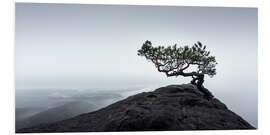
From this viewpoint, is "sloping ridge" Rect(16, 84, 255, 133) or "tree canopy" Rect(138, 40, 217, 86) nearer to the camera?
"sloping ridge" Rect(16, 84, 255, 133)

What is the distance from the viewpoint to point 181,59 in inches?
314

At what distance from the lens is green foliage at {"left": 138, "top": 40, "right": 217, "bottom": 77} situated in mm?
7934

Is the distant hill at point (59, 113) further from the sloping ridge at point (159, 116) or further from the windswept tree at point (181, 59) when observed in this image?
the windswept tree at point (181, 59)

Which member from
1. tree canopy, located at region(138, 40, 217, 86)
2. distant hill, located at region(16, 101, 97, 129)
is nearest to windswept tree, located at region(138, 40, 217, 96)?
tree canopy, located at region(138, 40, 217, 86)

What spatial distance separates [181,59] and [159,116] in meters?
1.29

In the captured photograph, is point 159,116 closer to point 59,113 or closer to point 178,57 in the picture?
point 178,57

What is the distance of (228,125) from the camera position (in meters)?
7.66

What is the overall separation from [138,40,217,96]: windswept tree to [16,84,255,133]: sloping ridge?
47 cm

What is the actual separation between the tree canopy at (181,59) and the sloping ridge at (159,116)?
466 mm

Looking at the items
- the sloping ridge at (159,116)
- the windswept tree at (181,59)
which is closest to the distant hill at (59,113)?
the sloping ridge at (159,116)

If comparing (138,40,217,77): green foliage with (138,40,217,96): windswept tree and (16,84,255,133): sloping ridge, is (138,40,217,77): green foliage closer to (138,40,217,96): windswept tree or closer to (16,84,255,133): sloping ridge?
(138,40,217,96): windswept tree

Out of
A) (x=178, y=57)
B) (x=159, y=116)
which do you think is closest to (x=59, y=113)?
(x=159, y=116)
